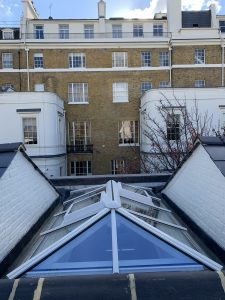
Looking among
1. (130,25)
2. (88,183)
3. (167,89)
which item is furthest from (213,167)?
(130,25)

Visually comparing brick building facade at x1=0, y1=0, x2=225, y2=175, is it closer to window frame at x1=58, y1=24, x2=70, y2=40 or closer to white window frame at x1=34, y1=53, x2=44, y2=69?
white window frame at x1=34, y1=53, x2=44, y2=69

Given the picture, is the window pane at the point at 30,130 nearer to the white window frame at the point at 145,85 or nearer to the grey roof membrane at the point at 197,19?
the white window frame at the point at 145,85

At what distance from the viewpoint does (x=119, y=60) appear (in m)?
27.8

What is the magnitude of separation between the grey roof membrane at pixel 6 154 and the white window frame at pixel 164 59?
24716mm

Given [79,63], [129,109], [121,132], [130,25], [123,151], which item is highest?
[130,25]

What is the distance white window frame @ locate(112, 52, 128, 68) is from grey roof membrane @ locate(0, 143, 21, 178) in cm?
2364

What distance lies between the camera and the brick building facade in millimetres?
27281

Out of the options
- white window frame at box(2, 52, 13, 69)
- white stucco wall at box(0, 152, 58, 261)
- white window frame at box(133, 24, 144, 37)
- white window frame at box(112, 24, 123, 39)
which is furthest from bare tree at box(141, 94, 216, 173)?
white window frame at box(2, 52, 13, 69)

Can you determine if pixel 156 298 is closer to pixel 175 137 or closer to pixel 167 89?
pixel 175 137

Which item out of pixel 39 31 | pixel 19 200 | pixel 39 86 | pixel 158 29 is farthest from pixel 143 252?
pixel 158 29

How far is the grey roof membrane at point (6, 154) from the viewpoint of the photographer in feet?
15.0

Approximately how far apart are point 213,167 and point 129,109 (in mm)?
23479

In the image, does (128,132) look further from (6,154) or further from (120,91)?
(6,154)

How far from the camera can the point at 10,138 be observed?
21.0 metres
